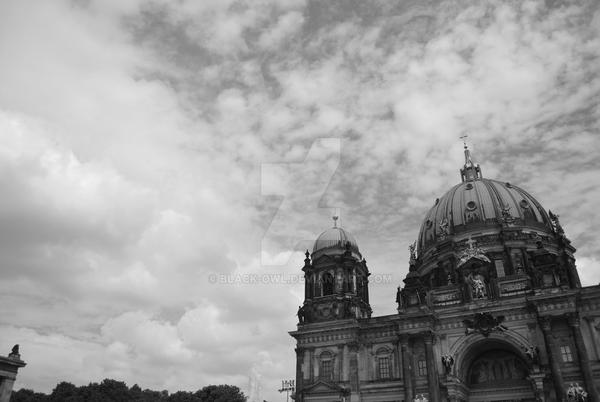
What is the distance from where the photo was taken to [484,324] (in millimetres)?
44469

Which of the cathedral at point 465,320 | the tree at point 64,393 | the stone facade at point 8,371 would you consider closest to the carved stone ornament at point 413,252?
the cathedral at point 465,320

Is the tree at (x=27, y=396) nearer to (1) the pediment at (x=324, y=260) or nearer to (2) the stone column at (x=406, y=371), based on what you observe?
(1) the pediment at (x=324, y=260)

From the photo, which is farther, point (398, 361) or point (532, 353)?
point (398, 361)

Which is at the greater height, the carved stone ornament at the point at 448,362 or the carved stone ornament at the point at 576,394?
the carved stone ornament at the point at 448,362

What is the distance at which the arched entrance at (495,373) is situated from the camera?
44000 millimetres

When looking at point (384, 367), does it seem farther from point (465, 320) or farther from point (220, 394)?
point (220, 394)

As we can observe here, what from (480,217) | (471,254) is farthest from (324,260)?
(480,217)

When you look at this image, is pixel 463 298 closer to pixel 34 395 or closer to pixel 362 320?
pixel 362 320

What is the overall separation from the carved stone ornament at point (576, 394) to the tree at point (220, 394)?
2745 inches

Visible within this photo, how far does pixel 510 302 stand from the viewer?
44094mm

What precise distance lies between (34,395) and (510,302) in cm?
9711

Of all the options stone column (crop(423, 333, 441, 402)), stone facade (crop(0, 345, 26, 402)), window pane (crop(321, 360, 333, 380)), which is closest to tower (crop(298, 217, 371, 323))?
window pane (crop(321, 360, 333, 380))

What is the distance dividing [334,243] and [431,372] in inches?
725

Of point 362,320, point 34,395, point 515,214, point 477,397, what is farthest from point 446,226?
point 34,395
